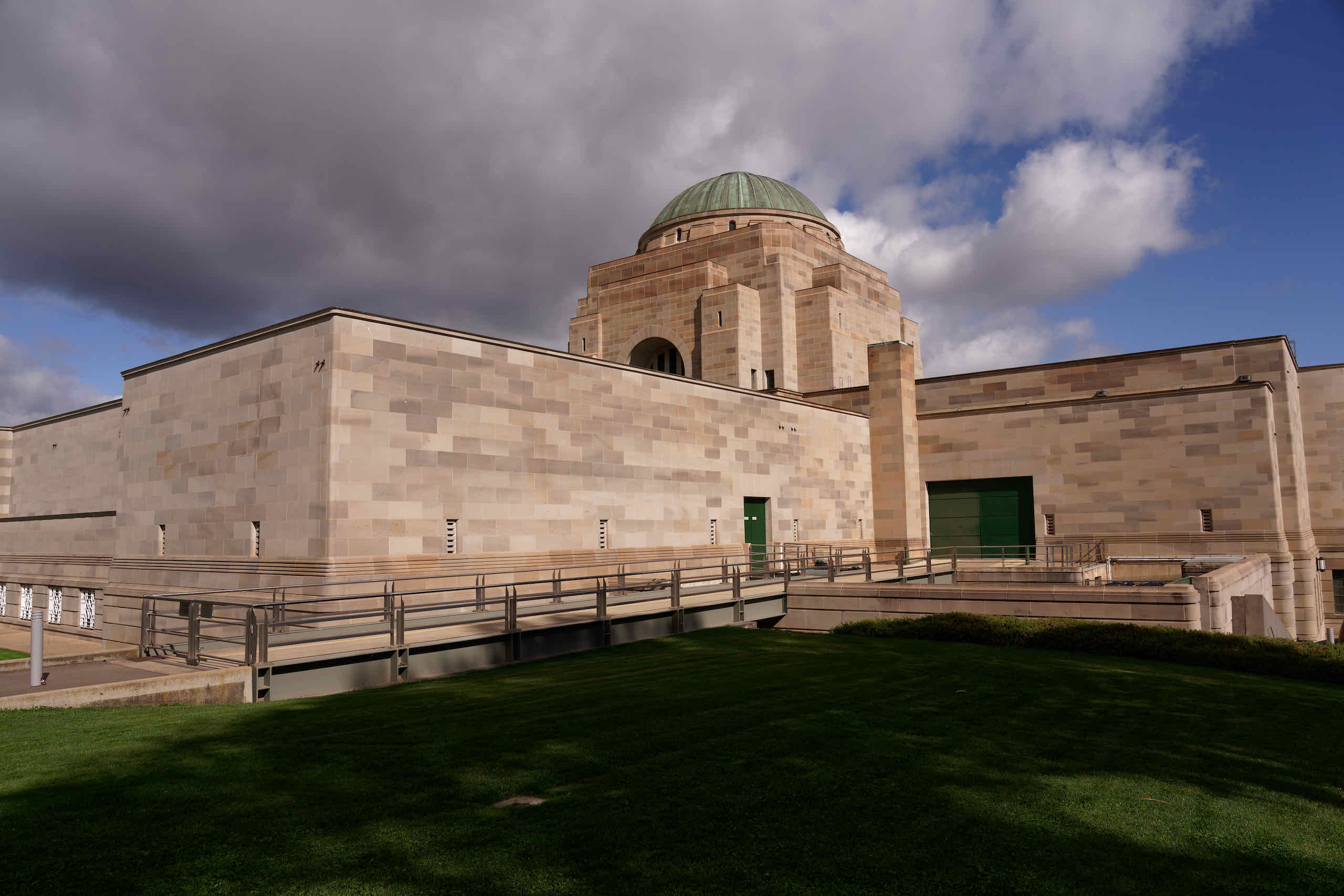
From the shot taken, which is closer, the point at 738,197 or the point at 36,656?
the point at 36,656

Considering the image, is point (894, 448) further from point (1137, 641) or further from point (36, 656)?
point (36, 656)

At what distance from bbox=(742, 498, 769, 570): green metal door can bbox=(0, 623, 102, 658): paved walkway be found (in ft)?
70.8

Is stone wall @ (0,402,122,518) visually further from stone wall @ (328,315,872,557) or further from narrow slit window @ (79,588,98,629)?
stone wall @ (328,315,872,557)

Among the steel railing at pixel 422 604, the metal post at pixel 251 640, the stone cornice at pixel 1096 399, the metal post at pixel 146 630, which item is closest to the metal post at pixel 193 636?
the steel railing at pixel 422 604

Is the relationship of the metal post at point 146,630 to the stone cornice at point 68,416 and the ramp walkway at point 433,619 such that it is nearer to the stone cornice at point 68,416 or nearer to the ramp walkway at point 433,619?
the ramp walkway at point 433,619

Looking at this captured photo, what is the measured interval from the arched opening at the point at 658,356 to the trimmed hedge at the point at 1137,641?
30.5m

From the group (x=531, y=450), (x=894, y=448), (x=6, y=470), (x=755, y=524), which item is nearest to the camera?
(x=531, y=450)

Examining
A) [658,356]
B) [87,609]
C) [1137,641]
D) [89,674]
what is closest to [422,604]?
[89,674]

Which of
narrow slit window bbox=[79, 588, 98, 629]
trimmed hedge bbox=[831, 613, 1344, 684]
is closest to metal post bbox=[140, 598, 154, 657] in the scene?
trimmed hedge bbox=[831, 613, 1344, 684]

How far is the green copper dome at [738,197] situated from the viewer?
52.0m

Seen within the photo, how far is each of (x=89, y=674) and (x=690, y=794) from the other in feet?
34.4

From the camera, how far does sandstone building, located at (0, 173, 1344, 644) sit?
20.8 m

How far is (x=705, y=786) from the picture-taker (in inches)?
287

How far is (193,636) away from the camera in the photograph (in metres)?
12.6
